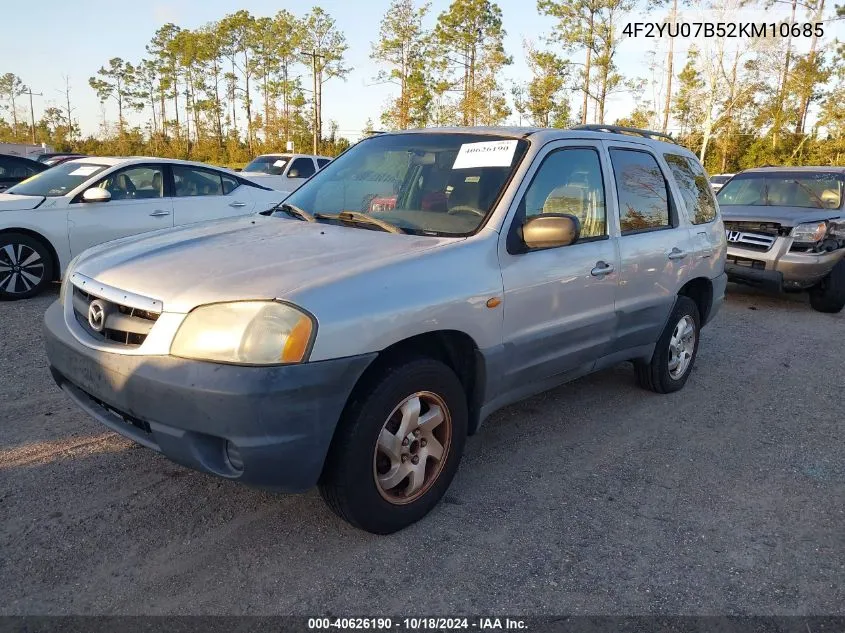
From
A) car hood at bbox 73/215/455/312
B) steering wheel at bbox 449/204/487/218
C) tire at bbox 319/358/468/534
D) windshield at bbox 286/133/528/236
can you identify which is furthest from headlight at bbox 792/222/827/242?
tire at bbox 319/358/468/534

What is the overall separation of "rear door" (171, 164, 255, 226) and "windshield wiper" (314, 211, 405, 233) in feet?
15.0

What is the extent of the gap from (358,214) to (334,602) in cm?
193

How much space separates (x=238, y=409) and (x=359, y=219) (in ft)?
4.80

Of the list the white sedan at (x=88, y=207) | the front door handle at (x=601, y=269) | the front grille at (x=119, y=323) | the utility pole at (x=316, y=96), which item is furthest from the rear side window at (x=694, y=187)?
the utility pole at (x=316, y=96)

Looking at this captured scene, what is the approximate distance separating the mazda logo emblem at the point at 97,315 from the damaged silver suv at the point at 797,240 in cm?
747

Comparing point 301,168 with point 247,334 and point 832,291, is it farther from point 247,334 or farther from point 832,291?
point 247,334

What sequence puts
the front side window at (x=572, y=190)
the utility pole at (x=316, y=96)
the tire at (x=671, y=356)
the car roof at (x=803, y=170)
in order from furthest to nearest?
the utility pole at (x=316, y=96) → the car roof at (x=803, y=170) → the tire at (x=671, y=356) → the front side window at (x=572, y=190)

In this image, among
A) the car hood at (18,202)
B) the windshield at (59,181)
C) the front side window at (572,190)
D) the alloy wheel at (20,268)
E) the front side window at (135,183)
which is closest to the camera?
the front side window at (572,190)

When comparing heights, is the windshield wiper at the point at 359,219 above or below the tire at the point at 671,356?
above

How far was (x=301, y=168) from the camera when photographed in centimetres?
1570

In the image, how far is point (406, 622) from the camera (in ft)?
7.79

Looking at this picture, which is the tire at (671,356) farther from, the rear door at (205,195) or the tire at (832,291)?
the rear door at (205,195)

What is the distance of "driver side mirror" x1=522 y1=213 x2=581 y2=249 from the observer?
3121mm

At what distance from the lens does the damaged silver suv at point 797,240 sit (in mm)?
7969
